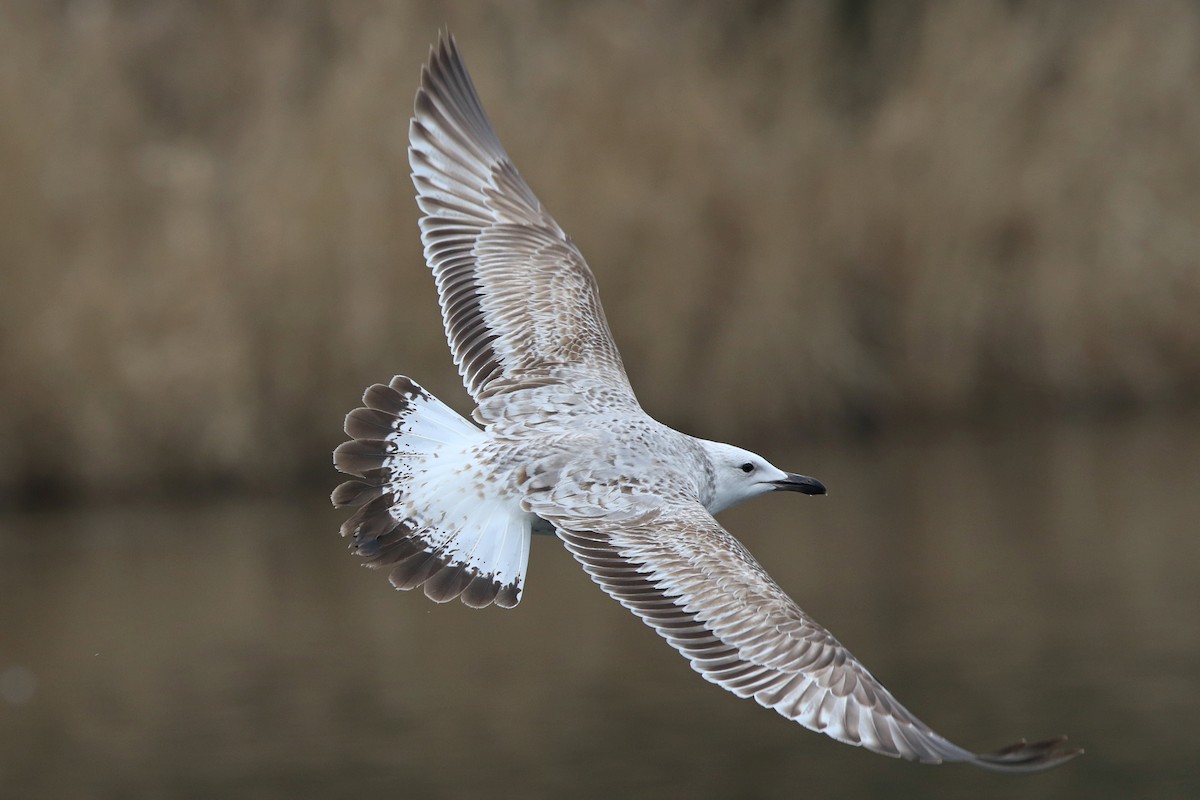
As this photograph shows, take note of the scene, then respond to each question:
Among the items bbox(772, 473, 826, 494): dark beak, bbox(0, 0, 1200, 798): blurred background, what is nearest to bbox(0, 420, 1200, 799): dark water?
bbox(0, 0, 1200, 798): blurred background

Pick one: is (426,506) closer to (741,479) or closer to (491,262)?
(741,479)

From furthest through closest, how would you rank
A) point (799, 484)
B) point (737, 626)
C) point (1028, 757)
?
point (799, 484), point (737, 626), point (1028, 757)

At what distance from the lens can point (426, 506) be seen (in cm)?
596

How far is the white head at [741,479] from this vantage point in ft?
20.9

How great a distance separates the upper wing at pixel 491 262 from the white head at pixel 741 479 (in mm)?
490

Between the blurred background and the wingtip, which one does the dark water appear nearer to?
the blurred background

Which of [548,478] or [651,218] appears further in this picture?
[651,218]

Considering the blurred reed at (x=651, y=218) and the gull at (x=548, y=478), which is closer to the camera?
the gull at (x=548, y=478)

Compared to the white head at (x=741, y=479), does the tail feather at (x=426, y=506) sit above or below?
below

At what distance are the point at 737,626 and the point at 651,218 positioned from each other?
8.55m

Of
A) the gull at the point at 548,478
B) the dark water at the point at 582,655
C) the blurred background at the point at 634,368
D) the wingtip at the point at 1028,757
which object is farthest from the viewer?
the blurred background at the point at 634,368

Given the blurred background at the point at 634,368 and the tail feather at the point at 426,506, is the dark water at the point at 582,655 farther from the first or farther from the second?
the tail feather at the point at 426,506

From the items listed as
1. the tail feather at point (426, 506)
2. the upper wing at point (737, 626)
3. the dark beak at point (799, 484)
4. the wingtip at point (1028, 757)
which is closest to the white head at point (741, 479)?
the dark beak at point (799, 484)

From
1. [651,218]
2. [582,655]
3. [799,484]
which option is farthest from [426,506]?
[651,218]
